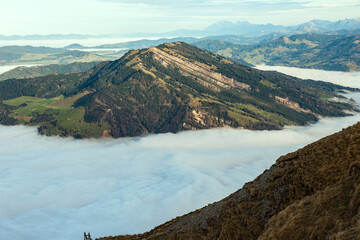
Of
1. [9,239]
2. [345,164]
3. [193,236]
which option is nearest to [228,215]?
[193,236]

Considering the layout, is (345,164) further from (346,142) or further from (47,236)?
(47,236)

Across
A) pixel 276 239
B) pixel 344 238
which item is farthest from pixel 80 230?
pixel 344 238

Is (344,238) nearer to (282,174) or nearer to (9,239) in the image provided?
(282,174)

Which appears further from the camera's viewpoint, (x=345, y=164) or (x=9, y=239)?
(x=9, y=239)

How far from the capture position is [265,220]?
70.9m

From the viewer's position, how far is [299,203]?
63.7 meters

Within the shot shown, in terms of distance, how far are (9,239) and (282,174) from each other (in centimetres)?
18413

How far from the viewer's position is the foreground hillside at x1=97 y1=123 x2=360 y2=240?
52.8 m

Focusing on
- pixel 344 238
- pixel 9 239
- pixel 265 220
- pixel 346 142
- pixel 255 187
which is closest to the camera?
pixel 344 238

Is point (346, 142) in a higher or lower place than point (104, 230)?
higher

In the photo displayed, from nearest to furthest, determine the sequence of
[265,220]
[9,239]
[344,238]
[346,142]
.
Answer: [344,238]
[265,220]
[346,142]
[9,239]

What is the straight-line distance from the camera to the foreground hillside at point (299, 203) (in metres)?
52.8

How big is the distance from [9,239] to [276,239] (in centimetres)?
18826

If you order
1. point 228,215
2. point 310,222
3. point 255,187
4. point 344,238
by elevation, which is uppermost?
point 344,238
